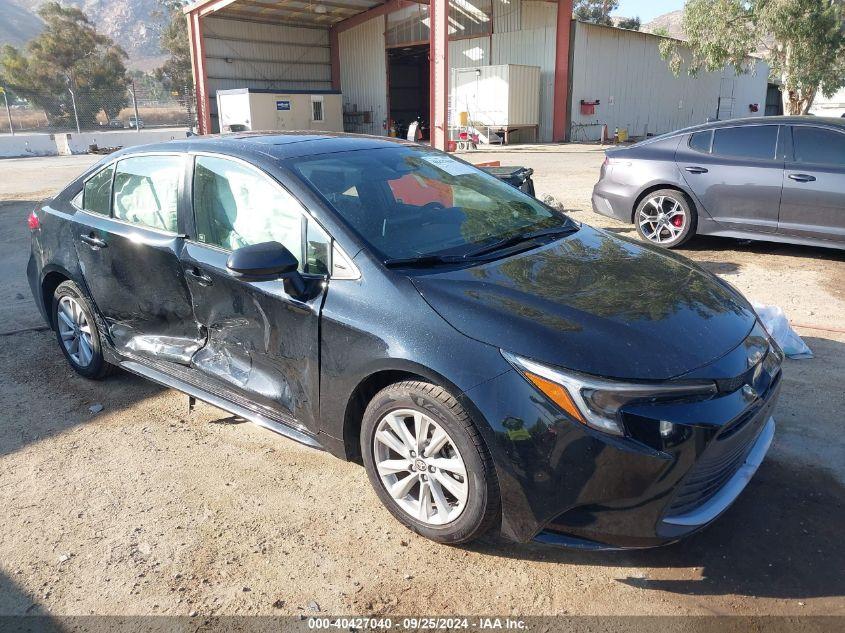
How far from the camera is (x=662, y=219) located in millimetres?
7504

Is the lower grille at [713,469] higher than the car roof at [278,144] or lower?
lower

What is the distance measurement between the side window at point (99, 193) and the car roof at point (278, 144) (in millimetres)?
341

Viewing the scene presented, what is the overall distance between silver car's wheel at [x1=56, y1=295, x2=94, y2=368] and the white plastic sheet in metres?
4.50

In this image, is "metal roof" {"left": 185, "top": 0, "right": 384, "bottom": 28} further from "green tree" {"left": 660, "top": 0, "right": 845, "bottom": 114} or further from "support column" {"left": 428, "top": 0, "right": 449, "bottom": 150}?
"green tree" {"left": 660, "top": 0, "right": 845, "bottom": 114}

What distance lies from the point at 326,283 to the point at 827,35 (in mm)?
23567

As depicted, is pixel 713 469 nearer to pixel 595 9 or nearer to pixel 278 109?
pixel 278 109

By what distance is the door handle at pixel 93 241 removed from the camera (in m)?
4.07

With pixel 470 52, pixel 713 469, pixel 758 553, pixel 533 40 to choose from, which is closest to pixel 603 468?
pixel 713 469

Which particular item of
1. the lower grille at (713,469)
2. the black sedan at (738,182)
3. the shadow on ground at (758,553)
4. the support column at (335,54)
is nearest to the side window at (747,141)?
the black sedan at (738,182)

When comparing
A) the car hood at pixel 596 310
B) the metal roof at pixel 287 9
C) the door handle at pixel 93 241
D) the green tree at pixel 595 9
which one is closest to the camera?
the car hood at pixel 596 310

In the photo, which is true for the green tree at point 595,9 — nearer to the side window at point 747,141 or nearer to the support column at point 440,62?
the support column at point 440,62

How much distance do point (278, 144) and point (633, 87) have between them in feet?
101

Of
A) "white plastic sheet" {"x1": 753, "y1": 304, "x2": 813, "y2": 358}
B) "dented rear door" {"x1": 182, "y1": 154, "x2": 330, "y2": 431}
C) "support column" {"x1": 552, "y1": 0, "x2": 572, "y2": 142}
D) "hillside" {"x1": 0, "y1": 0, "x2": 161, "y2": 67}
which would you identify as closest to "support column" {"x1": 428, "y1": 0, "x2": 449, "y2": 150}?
"support column" {"x1": 552, "y1": 0, "x2": 572, "y2": 142}

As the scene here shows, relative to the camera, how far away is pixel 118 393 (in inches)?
173
